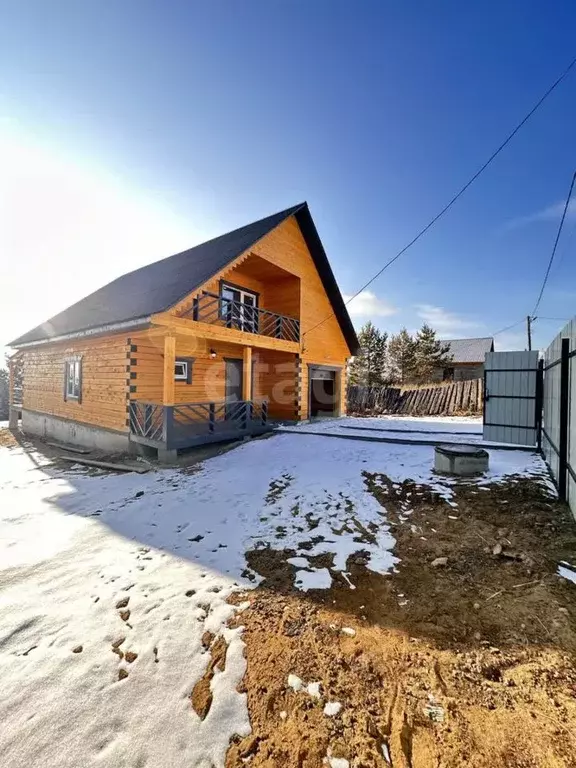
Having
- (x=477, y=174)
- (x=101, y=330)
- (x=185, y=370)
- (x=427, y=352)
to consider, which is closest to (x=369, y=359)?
(x=427, y=352)

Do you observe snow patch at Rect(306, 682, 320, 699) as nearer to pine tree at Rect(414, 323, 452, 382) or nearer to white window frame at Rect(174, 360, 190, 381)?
white window frame at Rect(174, 360, 190, 381)

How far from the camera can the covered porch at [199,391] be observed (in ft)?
27.4

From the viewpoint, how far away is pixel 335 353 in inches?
598

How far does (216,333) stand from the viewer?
916cm

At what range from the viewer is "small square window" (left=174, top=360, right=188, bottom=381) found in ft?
35.2

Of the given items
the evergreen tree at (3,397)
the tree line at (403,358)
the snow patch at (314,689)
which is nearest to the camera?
the snow patch at (314,689)

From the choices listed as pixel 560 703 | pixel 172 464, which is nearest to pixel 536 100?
pixel 560 703

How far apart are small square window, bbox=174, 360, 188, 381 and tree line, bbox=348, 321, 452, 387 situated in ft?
64.7

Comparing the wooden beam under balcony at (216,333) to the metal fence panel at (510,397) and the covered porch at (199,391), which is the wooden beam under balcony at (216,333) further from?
the metal fence panel at (510,397)

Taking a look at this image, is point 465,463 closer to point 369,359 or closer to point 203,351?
point 203,351

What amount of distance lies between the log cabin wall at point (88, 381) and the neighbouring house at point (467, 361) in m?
29.3

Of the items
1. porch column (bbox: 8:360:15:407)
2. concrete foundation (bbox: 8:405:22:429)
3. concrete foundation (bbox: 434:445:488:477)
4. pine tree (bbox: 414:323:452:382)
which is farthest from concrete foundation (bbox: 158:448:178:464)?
pine tree (bbox: 414:323:452:382)

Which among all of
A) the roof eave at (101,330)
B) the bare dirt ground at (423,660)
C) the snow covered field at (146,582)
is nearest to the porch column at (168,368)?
the roof eave at (101,330)

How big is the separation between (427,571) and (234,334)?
793 centimetres
